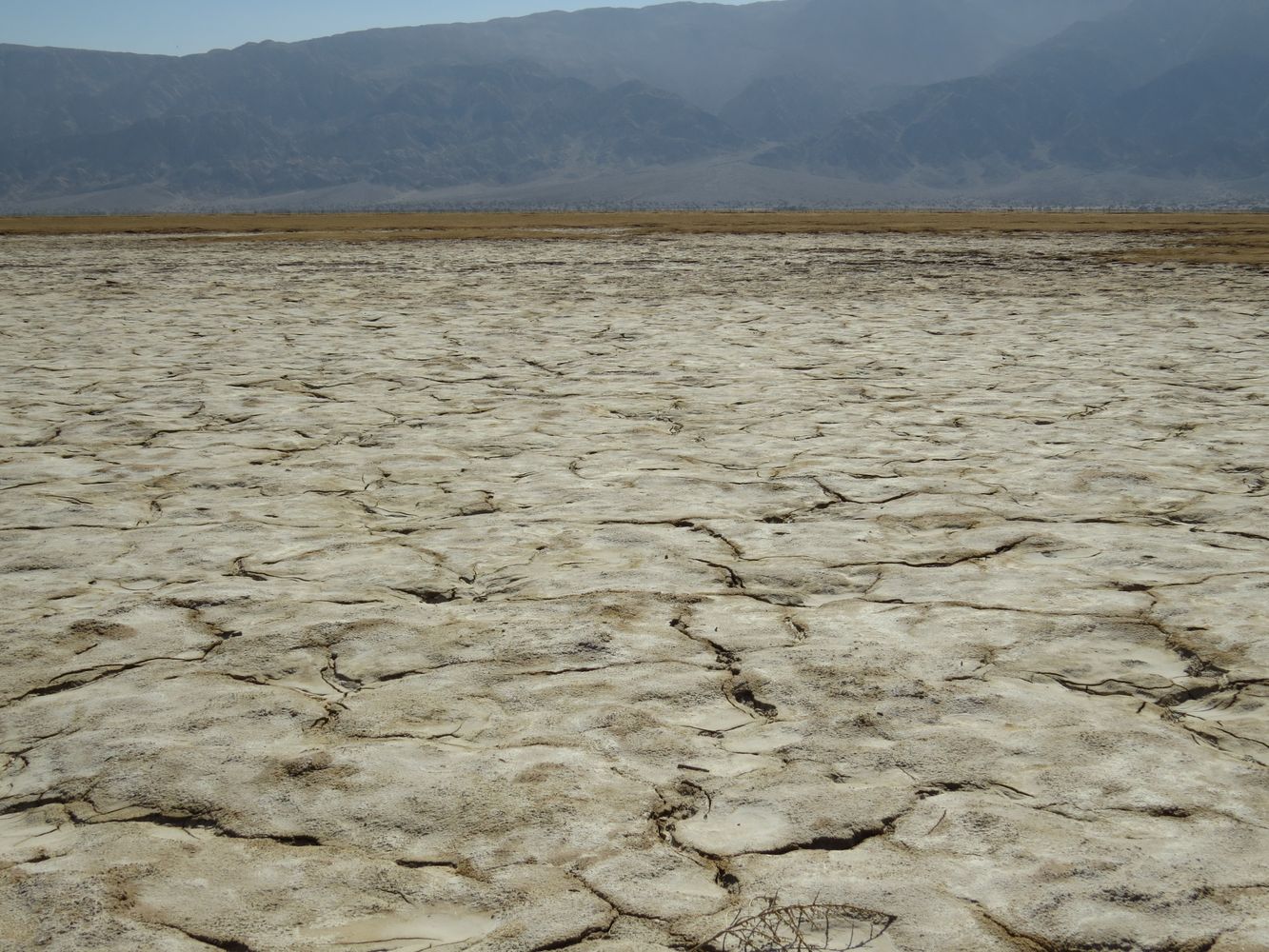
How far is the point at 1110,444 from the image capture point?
4.36 metres

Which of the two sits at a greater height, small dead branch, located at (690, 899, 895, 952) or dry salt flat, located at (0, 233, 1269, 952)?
dry salt flat, located at (0, 233, 1269, 952)

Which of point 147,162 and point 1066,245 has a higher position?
point 147,162

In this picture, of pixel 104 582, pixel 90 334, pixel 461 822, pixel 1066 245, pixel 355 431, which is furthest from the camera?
pixel 1066 245

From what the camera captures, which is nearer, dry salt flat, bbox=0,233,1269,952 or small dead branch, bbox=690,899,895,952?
small dead branch, bbox=690,899,895,952

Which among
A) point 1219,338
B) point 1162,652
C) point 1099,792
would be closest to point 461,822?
point 1099,792

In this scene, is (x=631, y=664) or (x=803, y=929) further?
(x=631, y=664)

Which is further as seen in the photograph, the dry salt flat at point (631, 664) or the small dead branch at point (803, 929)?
the dry salt flat at point (631, 664)

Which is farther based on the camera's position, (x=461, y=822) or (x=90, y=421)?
(x=90, y=421)

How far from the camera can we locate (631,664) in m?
→ 2.41

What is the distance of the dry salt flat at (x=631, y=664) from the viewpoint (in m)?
1.64

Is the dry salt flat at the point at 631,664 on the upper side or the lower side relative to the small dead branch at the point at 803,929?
upper

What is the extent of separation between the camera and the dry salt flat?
1.64m

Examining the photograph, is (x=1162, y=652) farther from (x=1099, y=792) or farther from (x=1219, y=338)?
(x=1219, y=338)

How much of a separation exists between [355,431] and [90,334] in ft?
14.1
